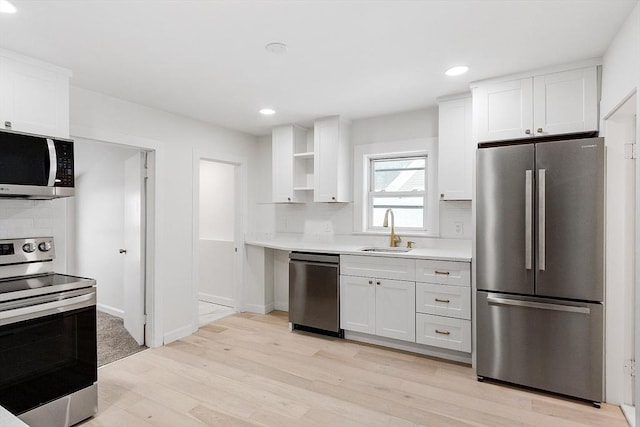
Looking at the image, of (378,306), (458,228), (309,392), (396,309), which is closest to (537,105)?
(458,228)

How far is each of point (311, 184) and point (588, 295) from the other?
116 inches

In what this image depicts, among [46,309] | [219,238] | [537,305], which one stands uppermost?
[219,238]

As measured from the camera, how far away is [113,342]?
367cm

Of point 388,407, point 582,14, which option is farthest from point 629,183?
Result: point 388,407

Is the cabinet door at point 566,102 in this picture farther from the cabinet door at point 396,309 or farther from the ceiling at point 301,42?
the cabinet door at point 396,309

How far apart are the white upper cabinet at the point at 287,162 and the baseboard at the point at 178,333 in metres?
1.75

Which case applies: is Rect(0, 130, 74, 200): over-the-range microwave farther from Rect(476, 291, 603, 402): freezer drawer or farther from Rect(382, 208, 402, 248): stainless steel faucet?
Rect(476, 291, 603, 402): freezer drawer

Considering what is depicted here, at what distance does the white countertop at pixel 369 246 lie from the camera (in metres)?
3.26

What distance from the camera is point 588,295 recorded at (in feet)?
8.06

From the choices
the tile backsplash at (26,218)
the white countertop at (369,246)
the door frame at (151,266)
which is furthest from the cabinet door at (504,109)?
the tile backsplash at (26,218)

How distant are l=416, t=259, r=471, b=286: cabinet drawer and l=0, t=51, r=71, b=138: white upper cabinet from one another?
3052 millimetres

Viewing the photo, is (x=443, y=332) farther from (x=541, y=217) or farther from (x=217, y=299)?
(x=217, y=299)

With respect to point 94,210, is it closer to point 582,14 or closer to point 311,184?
point 311,184

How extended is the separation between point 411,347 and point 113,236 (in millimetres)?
3809
